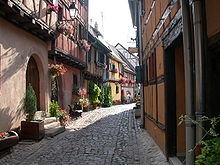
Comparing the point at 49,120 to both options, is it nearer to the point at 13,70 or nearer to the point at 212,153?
the point at 13,70

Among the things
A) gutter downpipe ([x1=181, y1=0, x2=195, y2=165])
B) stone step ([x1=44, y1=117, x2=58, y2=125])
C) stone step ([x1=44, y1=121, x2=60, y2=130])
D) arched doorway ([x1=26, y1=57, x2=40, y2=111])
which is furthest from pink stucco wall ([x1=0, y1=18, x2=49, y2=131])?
gutter downpipe ([x1=181, y1=0, x2=195, y2=165])

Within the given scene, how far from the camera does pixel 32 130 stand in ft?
21.9

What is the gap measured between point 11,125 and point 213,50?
5.84 metres

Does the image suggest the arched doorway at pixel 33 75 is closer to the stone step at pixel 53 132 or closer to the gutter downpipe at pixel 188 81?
the stone step at pixel 53 132

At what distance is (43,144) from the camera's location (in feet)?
20.9

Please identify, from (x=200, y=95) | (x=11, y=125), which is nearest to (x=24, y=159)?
(x=11, y=125)

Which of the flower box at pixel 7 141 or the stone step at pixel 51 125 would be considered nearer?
the flower box at pixel 7 141

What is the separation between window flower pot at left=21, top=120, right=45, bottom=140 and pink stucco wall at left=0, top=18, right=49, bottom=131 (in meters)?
0.29

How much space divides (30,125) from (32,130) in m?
0.16

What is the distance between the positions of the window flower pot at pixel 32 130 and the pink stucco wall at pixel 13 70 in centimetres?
29

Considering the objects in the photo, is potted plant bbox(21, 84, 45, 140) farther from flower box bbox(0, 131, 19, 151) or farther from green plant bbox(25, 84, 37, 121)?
flower box bbox(0, 131, 19, 151)

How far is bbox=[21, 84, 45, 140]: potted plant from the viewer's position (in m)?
6.63

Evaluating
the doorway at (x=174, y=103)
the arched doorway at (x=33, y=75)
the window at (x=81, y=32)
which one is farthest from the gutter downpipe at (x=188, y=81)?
the window at (x=81, y=32)

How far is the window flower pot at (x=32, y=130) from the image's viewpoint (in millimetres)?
6625
